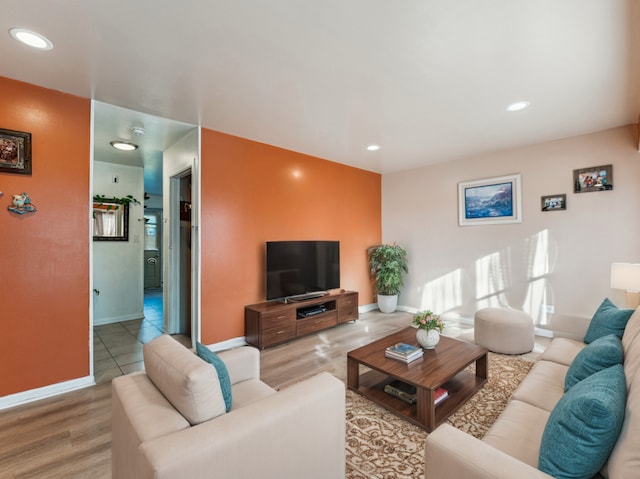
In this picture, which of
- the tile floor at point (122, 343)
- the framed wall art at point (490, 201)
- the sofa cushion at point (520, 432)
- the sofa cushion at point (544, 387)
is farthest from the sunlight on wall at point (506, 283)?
the tile floor at point (122, 343)

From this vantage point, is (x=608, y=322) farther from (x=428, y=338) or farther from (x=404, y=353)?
(x=404, y=353)

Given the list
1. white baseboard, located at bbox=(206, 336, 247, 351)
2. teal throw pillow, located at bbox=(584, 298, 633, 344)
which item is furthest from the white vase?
white baseboard, located at bbox=(206, 336, 247, 351)

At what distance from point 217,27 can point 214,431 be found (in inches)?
85.6

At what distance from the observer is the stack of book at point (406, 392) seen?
7.37 feet

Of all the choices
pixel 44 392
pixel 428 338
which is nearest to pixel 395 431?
pixel 428 338

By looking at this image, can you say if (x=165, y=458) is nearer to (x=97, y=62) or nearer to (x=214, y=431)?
(x=214, y=431)

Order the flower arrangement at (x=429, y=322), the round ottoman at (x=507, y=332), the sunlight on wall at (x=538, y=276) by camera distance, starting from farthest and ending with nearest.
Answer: the sunlight on wall at (x=538, y=276) → the round ottoman at (x=507, y=332) → the flower arrangement at (x=429, y=322)

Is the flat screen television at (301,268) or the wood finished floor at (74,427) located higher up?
the flat screen television at (301,268)

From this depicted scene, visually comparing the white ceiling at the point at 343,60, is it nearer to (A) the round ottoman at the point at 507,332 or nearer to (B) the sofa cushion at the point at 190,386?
(B) the sofa cushion at the point at 190,386

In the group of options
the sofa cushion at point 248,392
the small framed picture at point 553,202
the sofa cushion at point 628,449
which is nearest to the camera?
the sofa cushion at point 628,449

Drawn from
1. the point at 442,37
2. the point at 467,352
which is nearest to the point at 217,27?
the point at 442,37

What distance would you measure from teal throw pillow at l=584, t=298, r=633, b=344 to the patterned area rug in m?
0.77

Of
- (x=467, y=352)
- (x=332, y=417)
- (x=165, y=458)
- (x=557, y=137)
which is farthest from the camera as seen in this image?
(x=557, y=137)

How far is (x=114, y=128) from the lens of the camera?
134 inches
